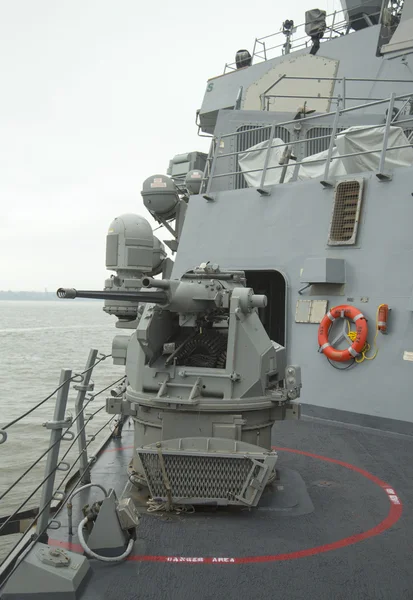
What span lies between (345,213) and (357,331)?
1378mm

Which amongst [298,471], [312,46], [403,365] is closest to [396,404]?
[403,365]

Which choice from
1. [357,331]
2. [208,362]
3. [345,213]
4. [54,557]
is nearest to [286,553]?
[54,557]

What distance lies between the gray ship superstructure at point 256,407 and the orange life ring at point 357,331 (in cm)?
2

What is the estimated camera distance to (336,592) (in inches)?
126

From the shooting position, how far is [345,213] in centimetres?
712

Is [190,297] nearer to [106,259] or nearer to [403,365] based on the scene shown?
[403,365]

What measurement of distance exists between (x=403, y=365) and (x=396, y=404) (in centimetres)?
42

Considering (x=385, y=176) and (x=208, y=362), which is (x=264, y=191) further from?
(x=208, y=362)

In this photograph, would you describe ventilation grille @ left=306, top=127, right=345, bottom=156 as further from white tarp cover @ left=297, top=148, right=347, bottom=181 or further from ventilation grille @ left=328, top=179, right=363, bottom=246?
ventilation grille @ left=328, top=179, right=363, bottom=246

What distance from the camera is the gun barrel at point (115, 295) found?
12.8ft

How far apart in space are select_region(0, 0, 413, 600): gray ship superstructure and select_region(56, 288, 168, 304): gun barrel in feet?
0.05

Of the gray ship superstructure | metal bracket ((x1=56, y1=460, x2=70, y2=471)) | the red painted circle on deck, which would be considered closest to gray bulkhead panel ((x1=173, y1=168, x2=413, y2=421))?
the gray ship superstructure

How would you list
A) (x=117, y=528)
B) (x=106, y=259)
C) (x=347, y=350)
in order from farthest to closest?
1. (x=106, y=259)
2. (x=347, y=350)
3. (x=117, y=528)

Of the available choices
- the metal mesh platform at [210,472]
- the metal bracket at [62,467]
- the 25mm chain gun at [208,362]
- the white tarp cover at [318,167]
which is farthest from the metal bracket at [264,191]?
the metal bracket at [62,467]
